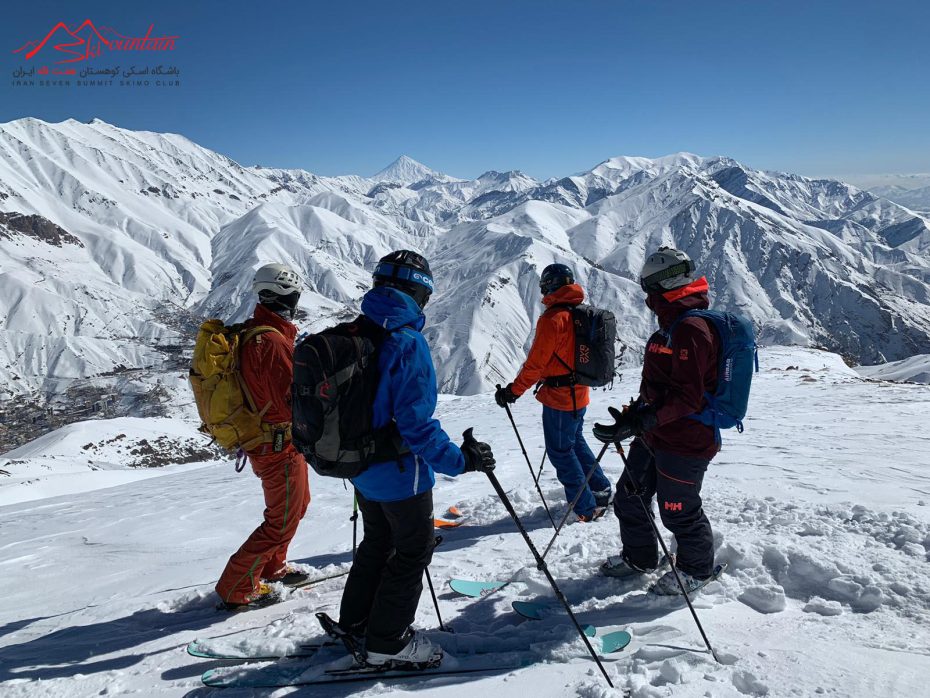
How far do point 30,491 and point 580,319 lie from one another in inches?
1011

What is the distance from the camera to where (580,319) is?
6.39 m

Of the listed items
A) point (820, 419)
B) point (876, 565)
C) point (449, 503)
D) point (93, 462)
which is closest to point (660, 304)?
point (876, 565)

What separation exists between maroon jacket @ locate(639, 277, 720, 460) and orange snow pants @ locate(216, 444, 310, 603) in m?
3.38

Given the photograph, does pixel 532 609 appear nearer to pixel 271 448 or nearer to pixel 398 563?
pixel 398 563

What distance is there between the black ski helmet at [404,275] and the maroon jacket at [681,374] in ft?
A: 6.91

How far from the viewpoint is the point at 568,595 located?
4.98 metres

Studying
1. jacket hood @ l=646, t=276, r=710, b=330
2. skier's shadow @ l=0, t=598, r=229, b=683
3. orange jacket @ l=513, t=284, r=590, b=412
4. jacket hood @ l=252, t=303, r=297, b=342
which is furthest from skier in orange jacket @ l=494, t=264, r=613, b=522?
skier's shadow @ l=0, t=598, r=229, b=683

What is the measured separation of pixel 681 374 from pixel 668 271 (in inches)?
37.0

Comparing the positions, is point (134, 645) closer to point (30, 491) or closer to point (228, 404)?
point (228, 404)

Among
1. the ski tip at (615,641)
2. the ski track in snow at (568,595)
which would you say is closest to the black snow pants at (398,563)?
the ski track in snow at (568,595)

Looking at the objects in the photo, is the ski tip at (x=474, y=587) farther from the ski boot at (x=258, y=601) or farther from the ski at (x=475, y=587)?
the ski boot at (x=258, y=601)

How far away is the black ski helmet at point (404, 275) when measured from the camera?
12.4 ft

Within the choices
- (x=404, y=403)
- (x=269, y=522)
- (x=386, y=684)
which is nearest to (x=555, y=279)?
(x=404, y=403)

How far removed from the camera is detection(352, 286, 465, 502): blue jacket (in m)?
3.52
